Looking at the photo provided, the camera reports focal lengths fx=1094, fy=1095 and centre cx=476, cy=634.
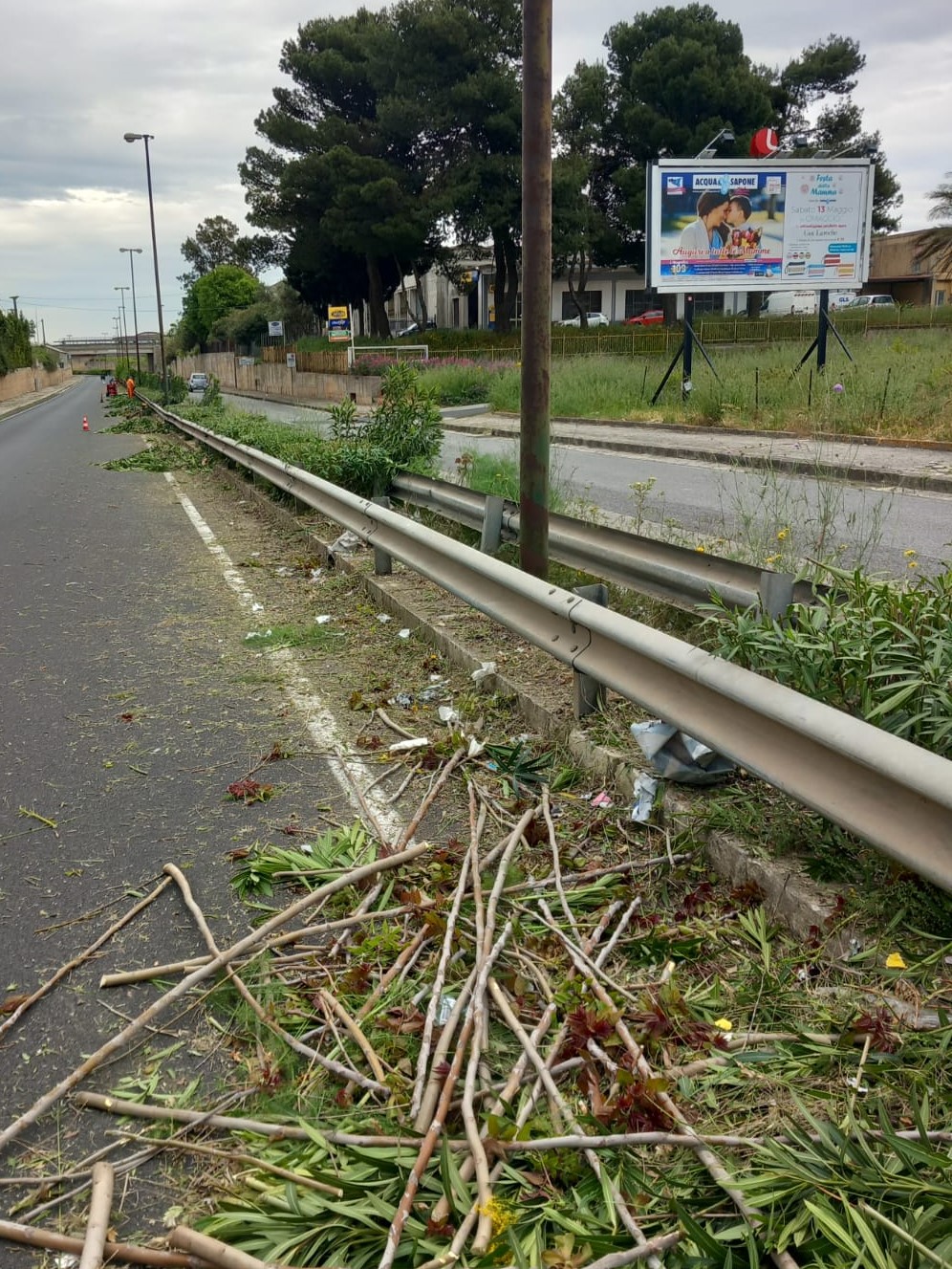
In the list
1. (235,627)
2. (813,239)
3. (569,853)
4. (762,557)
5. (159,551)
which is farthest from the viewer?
(813,239)

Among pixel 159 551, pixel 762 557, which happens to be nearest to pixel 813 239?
pixel 159 551

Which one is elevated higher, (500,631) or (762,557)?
(762,557)

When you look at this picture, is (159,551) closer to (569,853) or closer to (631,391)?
(569,853)

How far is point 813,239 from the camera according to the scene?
2423 centimetres

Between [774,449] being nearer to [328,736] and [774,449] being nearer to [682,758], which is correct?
[328,736]

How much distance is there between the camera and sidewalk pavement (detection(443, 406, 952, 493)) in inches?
501

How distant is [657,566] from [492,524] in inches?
79.0

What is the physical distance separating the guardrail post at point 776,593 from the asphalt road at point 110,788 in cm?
181

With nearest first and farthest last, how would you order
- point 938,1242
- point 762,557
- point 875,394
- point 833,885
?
point 938,1242 → point 833,885 → point 762,557 → point 875,394

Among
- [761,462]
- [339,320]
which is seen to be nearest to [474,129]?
[339,320]

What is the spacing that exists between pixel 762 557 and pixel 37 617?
494 centimetres

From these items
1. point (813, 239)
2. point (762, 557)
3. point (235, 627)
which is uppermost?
point (813, 239)

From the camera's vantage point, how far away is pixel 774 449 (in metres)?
15.6

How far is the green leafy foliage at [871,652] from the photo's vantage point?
10.2 ft
